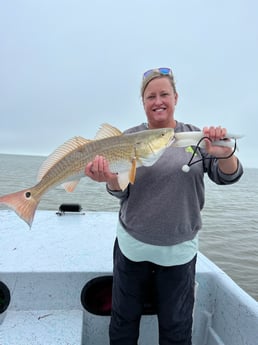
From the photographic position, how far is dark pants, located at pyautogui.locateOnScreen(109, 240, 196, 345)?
7.61 feet

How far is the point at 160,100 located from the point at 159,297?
64.3 inches

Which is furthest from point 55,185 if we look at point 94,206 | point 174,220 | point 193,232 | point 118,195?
point 94,206

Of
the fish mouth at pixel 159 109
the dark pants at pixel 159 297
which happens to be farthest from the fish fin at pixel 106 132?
the dark pants at pixel 159 297

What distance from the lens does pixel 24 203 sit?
7.83ft

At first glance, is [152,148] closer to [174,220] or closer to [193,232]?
[174,220]

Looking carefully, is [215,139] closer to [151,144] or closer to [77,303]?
[151,144]

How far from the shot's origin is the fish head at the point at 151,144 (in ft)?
7.61

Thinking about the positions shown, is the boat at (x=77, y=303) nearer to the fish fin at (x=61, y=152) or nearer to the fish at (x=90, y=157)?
the fish at (x=90, y=157)

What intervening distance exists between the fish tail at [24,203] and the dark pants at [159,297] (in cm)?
83

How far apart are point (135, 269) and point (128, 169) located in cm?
82

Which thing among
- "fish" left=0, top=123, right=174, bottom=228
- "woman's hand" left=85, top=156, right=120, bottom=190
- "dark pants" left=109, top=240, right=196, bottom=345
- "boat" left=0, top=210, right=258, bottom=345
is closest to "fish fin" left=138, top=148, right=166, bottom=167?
"fish" left=0, top=123, right=174, bottom=228

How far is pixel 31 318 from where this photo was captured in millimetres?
2760

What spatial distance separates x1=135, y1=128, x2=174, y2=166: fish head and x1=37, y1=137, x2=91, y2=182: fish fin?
47 centimetres

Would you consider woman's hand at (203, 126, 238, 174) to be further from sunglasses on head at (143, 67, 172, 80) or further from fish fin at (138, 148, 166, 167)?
sunglasses on head at (143, 67, 172, 80)
